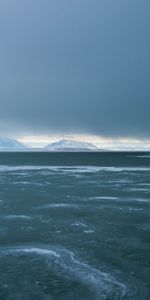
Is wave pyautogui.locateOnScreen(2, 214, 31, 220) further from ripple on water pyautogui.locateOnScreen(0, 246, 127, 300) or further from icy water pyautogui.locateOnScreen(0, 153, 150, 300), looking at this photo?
ripple on water pyautogui.locateOnScreen(0, 246, 127, 300)

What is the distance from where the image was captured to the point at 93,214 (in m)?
28.6

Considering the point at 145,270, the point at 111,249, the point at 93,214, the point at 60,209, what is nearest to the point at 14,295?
the point at 145,270

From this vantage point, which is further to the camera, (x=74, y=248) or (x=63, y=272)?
(x=74, y=248)

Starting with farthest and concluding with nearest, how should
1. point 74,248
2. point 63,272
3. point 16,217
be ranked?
point 16,217 < point 74,248 < point 63,272

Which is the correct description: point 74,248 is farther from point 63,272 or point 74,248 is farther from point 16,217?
point 16,217

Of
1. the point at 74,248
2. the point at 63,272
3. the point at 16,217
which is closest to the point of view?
the point at 63,272

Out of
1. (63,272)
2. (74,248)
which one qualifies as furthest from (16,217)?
(63,272)

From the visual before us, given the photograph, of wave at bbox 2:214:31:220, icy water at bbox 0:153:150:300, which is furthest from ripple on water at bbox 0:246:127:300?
wave at bbox 2:214:31:220

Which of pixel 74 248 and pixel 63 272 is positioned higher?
pixel 74 248

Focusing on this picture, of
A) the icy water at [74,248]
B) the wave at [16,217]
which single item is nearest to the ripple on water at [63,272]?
the icy water at [74,248]

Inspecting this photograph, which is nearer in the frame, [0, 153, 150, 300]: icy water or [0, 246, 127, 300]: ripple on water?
[0, 246, 127, 300]: ripple on water

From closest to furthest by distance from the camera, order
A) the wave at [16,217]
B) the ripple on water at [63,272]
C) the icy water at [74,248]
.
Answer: the ripple on water at [63,272]
the icy water at [74,248]
the wave at [16,217]

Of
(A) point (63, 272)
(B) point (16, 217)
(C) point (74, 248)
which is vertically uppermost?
(B) point (16, 217)

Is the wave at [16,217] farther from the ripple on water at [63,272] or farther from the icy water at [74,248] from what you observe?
the ripple on water at [63,272]
